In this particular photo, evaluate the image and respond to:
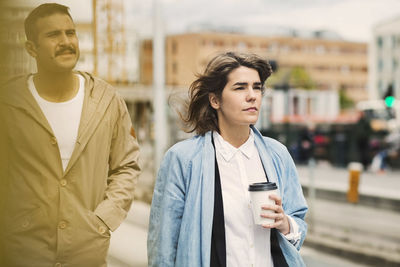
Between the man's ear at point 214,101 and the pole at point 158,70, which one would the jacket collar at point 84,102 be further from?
the pole at point 158,70

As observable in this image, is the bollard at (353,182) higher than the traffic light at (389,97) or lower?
lower

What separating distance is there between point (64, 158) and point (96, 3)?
2.31 ft

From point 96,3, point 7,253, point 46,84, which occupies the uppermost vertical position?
point 96,3

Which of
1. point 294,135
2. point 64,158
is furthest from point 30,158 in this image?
point 294,135

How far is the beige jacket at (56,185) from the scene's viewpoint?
85.2 inches

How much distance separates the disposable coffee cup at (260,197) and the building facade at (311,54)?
278 feet

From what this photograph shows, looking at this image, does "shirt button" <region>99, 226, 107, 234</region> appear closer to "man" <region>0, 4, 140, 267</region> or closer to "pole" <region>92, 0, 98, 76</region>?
"man" <region>0, 4, 140, 267</region>

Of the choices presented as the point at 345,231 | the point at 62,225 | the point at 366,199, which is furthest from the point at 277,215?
the point at 366,199

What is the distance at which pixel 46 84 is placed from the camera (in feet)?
7.63

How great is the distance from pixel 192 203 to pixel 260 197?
0.32 m

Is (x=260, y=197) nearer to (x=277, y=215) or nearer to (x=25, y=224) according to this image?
(x=277, y=215)

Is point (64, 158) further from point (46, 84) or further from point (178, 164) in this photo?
point (178, 164)

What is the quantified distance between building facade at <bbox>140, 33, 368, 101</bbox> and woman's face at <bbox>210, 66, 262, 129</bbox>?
8453cm

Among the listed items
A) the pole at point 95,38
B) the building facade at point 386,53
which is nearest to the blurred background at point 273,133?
the pole at point 95,38
